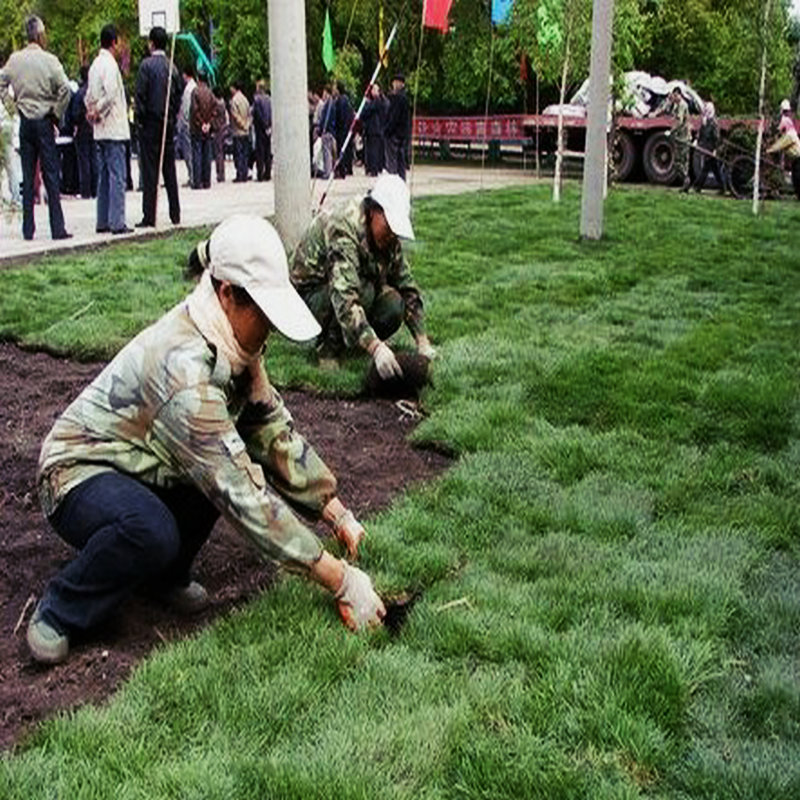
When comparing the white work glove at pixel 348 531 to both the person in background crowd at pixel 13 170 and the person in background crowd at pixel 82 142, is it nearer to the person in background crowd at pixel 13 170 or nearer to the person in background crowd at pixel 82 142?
the person in background crowd at pixel 13 170

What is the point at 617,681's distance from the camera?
309cm

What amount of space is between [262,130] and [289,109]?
42.2 feet

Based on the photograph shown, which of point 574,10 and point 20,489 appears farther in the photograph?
point 574,10

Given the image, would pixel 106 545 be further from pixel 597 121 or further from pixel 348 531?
pixel 597 121

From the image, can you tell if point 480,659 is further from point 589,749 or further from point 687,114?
point 687,114

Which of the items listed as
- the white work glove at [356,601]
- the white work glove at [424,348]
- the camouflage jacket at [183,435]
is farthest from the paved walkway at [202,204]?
the white work glove at [356,601]

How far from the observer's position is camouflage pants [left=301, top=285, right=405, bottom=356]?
20.6 ft

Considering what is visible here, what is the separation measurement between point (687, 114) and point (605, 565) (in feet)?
57.9

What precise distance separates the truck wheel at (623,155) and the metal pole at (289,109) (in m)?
13.7

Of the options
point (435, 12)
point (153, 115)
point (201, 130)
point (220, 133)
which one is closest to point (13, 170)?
point (153, 115)

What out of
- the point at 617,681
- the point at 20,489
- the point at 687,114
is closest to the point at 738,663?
the point at 617,681

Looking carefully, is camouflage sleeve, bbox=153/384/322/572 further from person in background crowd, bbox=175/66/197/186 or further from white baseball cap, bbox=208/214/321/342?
person in background crowd, bbox=175/66/197/186

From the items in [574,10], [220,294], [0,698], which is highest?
[574,10]

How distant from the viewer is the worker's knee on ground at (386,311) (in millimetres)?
6293
